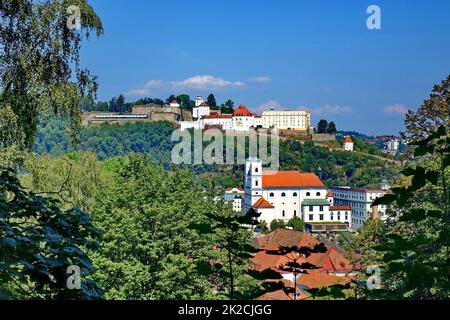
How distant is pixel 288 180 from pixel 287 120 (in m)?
41.6

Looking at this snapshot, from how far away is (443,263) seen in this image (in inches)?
99.9

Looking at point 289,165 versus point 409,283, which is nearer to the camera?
point 409,283

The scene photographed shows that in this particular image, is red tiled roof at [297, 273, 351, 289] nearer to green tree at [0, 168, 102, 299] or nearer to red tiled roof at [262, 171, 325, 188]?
green tree at [0, 168, 102, 299]

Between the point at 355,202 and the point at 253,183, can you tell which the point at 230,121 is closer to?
the point at 253,183

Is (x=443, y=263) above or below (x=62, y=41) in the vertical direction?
below

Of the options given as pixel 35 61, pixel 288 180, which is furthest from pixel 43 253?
pixel 288 180

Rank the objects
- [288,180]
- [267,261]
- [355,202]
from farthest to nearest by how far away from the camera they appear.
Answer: [288,180], [355,202], [267,261]

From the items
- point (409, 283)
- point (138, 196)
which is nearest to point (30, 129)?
point (138, 196)

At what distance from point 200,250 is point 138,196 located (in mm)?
2154

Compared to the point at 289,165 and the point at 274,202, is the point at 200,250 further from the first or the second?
the point at 289,165

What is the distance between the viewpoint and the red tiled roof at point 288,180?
3531 inches

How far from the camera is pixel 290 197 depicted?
91.4m

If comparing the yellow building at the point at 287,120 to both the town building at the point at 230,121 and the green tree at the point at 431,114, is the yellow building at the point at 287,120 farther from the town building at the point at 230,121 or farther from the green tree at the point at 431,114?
the green tree at the point at 431,114

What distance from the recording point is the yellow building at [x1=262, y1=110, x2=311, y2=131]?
129 metres
